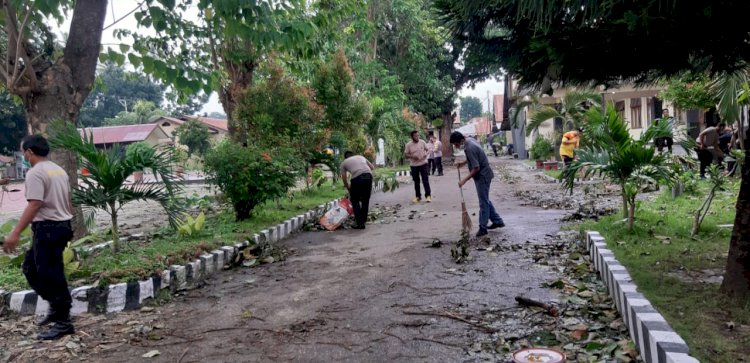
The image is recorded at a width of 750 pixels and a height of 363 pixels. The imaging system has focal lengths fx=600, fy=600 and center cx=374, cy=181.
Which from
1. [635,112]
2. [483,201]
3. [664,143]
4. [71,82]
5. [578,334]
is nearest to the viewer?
[578,334]

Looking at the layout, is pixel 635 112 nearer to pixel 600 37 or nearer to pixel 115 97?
pixel 600 37

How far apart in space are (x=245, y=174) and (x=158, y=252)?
2535 millimetres

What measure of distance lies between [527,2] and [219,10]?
4.29 m

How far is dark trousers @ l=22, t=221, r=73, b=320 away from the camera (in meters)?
4.92

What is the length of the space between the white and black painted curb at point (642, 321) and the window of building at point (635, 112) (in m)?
24.1

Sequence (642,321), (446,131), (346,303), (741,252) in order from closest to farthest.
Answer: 1. (642,321)
2. (741,252)
3. (346,303)
4. (446,131)

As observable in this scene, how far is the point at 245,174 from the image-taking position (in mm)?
9305

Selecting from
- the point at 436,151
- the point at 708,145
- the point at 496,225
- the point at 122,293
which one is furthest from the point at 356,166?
the point at 436,151

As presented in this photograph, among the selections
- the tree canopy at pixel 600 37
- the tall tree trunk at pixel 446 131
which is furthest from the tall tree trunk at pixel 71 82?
the tall tree trunk at pixel 446 131

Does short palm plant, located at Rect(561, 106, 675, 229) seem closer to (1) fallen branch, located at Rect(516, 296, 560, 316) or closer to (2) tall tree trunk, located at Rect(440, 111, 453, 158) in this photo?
(1) fallen branch, located at Rect(516, 296, 560, 316)

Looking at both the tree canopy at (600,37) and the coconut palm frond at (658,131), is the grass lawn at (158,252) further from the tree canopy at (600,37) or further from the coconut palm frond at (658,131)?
the coconut palm frond at (658,131)

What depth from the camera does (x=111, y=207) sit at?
710 centimetres

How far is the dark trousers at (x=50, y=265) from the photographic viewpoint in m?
4.92

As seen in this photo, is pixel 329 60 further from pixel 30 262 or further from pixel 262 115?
pixel 30 262
